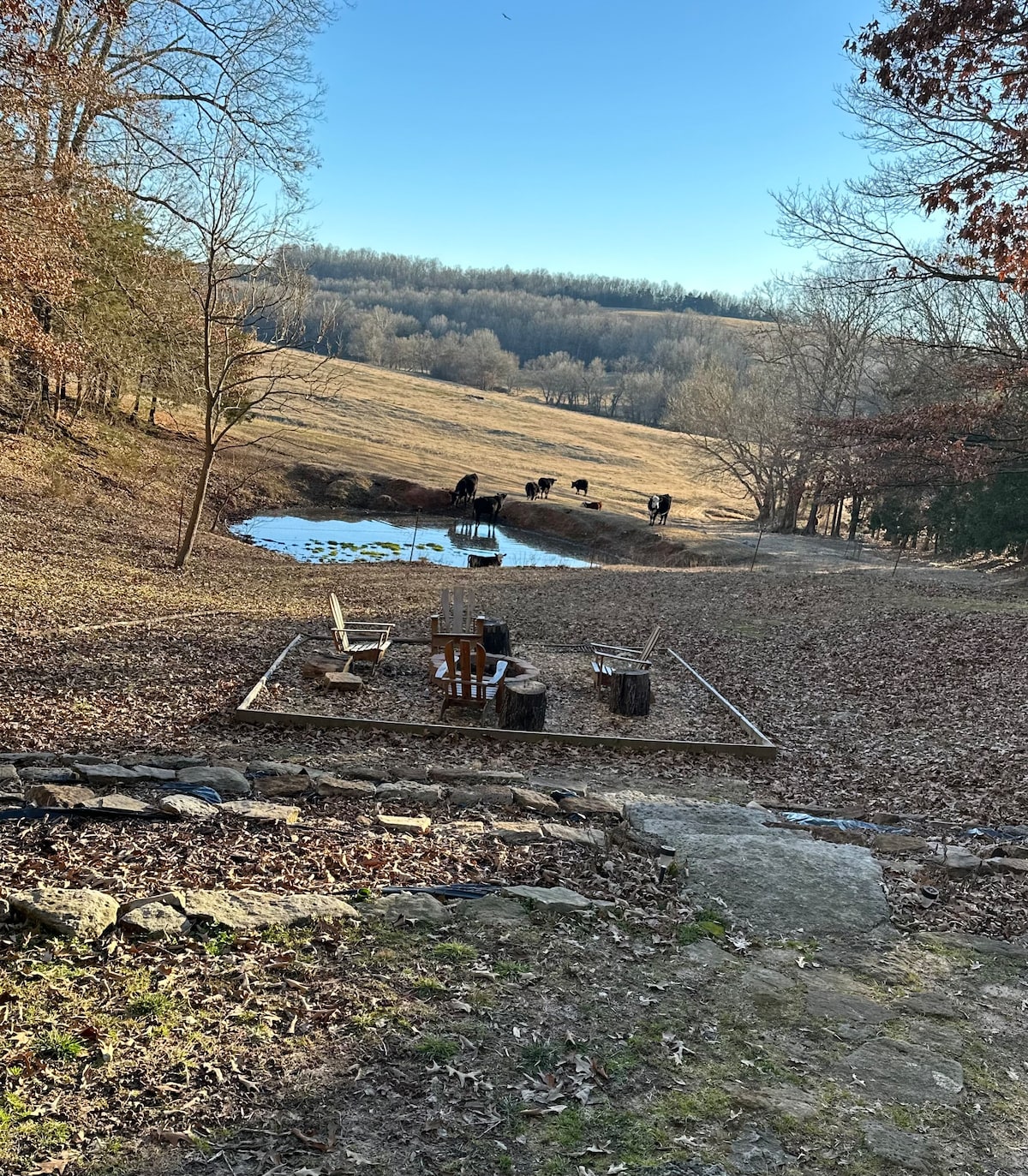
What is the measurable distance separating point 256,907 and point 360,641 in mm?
7541

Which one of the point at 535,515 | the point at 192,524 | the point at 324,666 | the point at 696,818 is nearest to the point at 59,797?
the point at 696,818

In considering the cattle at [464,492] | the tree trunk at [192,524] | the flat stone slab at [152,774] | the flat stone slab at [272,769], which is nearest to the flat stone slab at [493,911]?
the flat stone slab at [272,769]

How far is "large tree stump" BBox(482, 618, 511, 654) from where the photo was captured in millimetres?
12172

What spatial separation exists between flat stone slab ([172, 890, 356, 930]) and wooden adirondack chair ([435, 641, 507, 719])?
5271 mm

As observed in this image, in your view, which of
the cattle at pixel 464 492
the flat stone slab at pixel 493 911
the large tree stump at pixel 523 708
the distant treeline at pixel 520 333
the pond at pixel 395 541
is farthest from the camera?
the distant treeline at pixel 520 333

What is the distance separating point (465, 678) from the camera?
32.1 feet

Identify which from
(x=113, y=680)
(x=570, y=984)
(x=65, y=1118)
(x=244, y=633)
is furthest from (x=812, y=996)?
(x=244, y=633)

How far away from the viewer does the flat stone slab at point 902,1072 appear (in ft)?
11.5

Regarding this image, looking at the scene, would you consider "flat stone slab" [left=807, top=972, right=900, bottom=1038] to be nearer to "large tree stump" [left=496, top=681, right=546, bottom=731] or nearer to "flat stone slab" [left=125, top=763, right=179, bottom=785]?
"flat stone slab" [left=125, top=763, right=179, bottom=785]

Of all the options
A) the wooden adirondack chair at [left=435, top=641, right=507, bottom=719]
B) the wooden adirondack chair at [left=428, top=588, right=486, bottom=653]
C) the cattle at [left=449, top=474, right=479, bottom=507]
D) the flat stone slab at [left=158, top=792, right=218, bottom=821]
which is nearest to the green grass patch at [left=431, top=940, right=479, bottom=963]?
the flat stone slab at [left=158, top=792, right=218, bottom=821]

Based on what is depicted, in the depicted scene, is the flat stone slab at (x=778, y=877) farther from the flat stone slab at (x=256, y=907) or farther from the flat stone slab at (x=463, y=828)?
the flat stone slab at (x=256, y=907)

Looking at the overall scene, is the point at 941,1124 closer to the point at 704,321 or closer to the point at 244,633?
the point at 244,633

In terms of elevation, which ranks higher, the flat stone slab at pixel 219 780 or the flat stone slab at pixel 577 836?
the flat stone slab at pixel 577 836

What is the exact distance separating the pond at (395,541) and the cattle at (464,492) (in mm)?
1274
